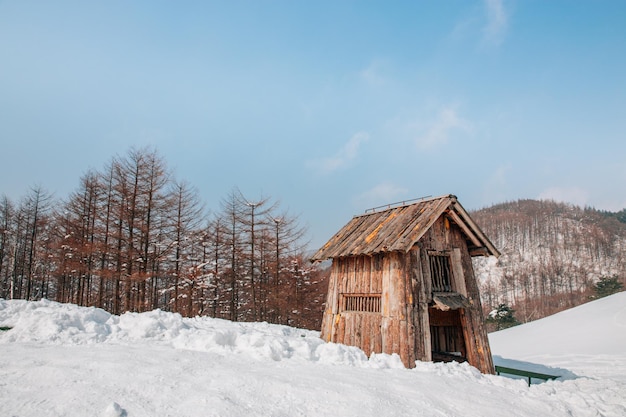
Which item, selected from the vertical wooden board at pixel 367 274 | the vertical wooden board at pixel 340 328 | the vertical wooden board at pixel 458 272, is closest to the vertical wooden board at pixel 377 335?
the vertical wooden board at pixel 367 274

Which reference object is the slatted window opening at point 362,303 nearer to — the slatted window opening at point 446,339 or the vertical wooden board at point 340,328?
the vertical wooden board at point 340,328

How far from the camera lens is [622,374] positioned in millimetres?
18516

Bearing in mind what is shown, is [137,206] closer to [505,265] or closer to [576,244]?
[505,265]

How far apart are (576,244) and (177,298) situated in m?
151

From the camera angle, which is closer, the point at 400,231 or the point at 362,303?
the point at 400,231

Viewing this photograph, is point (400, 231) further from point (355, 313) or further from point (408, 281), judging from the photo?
point (355, 313)

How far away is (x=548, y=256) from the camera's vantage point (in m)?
128

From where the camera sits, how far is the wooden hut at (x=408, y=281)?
39.5 feet

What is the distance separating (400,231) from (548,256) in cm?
14015

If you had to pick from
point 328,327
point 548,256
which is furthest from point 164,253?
point 548,256

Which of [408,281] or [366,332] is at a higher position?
[408,281]

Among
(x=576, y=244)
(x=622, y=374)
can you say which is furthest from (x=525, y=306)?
(x=622, y=374)

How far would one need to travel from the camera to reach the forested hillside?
3986 inches

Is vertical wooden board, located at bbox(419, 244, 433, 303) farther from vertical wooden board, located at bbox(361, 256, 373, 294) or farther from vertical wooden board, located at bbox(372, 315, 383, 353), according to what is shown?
vertical wooden board, located at bbox(361, 256, 373, 294)
